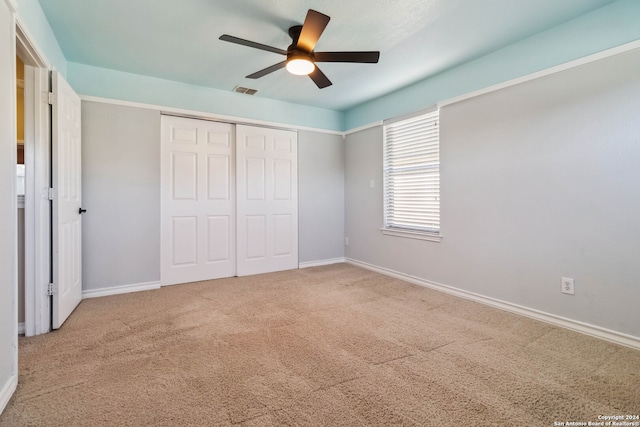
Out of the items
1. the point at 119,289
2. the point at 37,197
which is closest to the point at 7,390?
the point at 37,197

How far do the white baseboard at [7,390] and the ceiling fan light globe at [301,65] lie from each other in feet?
8.92

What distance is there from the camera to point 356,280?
12.7 feet

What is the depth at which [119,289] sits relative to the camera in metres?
3.36

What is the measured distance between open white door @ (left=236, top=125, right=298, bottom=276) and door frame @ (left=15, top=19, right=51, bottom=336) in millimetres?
2043

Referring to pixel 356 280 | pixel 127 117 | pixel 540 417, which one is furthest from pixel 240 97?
pixel 540 417

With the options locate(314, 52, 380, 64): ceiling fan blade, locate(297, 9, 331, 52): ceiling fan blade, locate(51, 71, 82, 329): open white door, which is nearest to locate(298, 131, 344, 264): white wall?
locate(314, 52, 380, 64): ceiling fan blade

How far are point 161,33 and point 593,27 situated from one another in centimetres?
358

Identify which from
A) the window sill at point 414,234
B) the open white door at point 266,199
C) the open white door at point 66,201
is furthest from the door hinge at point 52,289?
the window sill at point 414,234

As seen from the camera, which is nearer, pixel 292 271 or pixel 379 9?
pixel 379 9

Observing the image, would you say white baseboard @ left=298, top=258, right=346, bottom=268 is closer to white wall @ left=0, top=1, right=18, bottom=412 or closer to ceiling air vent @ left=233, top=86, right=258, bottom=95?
ceiling air vent @ left=233, top=86, right=258, bottom=95

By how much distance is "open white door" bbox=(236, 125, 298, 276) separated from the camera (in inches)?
163

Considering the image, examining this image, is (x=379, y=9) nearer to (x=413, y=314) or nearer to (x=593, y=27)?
(x=593, y=27)

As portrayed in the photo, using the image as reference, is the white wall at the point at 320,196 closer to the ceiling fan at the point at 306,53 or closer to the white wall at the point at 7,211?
the ceiling fan at the point at 306,53

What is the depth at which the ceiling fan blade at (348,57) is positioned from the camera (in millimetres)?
2371
